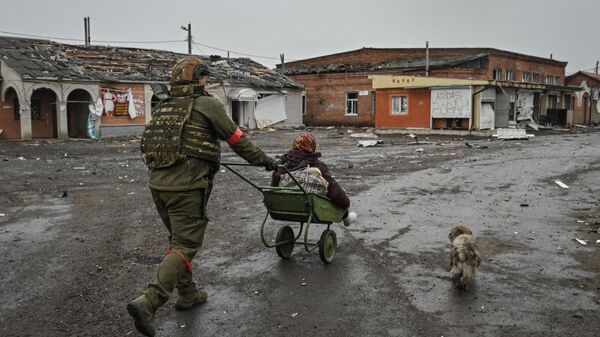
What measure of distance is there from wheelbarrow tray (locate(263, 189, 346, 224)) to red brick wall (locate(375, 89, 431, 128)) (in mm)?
26873

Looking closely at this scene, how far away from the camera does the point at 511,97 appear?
105 ft

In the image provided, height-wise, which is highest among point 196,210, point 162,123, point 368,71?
point 368,71

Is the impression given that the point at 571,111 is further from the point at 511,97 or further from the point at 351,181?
the point at 351,181

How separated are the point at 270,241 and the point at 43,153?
15.6 metres

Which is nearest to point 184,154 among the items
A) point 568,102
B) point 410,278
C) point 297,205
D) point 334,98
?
point 297,205

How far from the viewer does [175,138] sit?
4105 millimetres

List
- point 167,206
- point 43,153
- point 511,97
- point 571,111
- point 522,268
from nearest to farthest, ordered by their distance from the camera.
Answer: point 167,206 < point 522,268 < point 43,153 < point 511,97 < point 571,111

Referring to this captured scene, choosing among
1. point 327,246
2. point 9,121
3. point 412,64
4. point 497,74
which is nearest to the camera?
point 327,246

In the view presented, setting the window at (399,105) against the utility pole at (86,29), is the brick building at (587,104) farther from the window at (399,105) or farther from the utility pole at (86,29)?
the utility pole at (86,29)

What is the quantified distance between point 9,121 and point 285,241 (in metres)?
25.9

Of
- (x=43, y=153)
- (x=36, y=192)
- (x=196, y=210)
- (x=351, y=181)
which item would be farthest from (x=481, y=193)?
(x=43, y=153)

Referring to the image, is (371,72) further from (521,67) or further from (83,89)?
(83,89)

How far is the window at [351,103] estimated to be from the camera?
138 ft

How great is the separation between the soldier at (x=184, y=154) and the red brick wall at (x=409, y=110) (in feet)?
92.8
